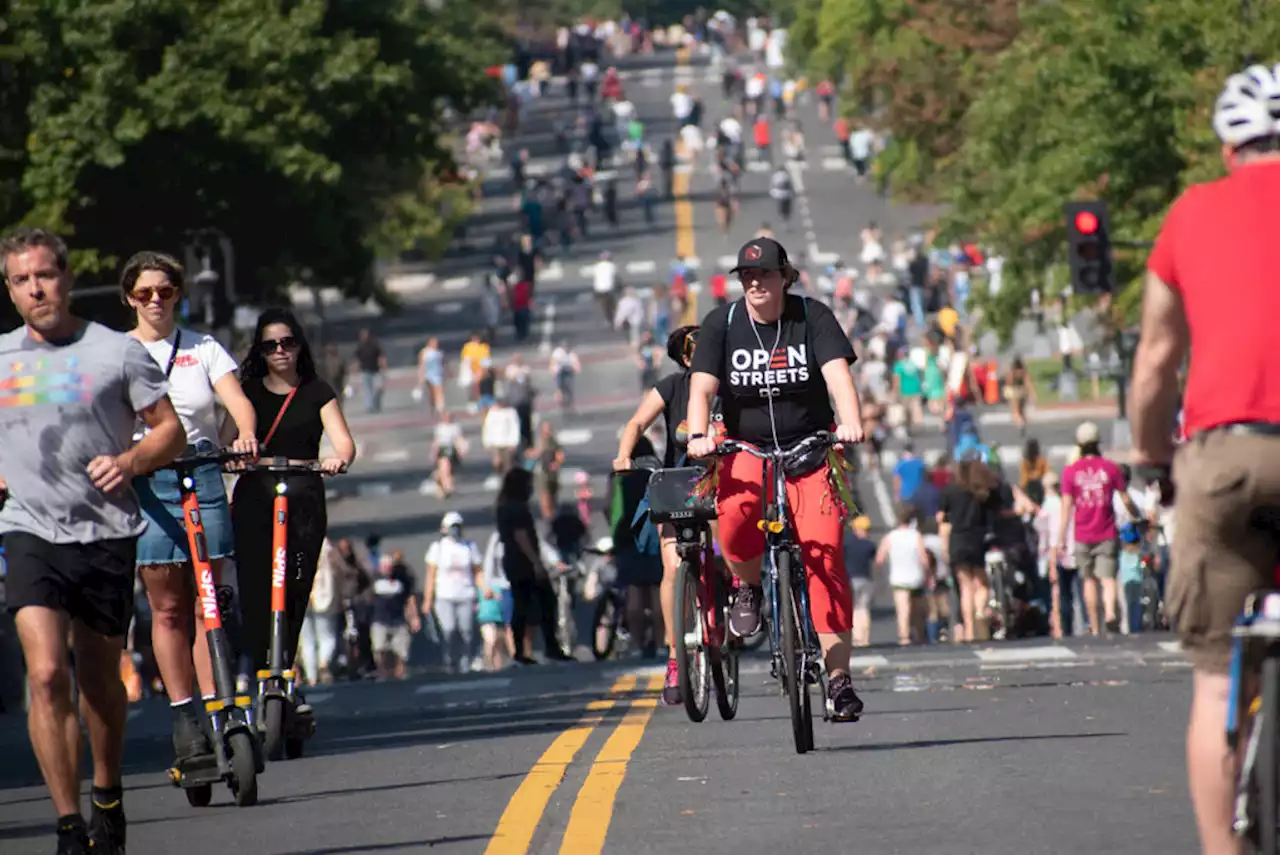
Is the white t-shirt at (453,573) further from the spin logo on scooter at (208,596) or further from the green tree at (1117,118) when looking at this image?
the spin logo on scooter at (208,596)

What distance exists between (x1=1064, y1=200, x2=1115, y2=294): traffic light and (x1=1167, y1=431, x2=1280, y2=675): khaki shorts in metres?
25.4

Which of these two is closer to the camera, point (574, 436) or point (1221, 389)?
point (1221, 389)

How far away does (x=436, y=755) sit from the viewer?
13141 mm


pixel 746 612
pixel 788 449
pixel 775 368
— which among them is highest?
pixel 775 368

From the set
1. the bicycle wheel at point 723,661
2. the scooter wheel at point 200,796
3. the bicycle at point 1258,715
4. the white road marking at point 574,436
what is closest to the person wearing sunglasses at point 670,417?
the bicycle wheel at point 723,661

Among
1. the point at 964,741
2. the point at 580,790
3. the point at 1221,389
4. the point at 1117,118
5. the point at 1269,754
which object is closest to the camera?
the point at 1269,754

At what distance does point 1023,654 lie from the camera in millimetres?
19859

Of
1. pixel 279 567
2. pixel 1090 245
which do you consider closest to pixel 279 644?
pixel 279 567

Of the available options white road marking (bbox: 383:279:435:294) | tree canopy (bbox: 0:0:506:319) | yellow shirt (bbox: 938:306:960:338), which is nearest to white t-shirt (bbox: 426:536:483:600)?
tree canopy (bbox: 0:0:506:319)

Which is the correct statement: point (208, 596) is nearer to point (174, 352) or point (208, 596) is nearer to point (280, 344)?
point (174, 352)

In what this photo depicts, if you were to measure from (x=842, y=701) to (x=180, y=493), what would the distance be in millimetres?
2555

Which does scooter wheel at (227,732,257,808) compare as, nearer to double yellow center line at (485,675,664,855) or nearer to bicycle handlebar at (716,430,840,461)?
double yellow center line at (485,675,664,855)

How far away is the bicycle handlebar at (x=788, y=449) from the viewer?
1181cm

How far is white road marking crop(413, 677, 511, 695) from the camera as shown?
19391mm
